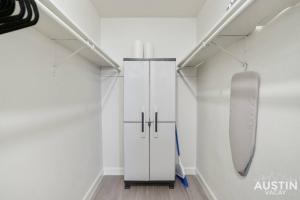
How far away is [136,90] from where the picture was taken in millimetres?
2559

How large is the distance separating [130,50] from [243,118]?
7.07 ft

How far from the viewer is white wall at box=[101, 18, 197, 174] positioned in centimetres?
304

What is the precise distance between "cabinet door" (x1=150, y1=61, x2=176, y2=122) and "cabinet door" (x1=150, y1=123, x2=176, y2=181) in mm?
205

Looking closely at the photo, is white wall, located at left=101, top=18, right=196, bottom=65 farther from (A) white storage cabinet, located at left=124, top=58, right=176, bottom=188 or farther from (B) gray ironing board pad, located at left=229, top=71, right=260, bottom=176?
(B) gray ironing board pad, located at left=229, top=71, right=260, bottom=176

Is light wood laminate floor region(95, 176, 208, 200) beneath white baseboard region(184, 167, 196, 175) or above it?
beneath

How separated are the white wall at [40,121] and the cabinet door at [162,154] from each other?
929 millimetres

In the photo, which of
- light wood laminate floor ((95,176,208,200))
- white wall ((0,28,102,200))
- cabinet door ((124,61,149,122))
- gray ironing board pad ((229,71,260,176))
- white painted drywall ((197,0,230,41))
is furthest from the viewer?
cabinet door ((124,61,149,122))

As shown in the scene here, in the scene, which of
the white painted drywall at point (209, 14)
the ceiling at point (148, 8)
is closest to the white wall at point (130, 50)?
the ceiling at point (148, 8)

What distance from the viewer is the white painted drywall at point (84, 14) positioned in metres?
1.81

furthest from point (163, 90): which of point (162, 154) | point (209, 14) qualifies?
point (209, 14)

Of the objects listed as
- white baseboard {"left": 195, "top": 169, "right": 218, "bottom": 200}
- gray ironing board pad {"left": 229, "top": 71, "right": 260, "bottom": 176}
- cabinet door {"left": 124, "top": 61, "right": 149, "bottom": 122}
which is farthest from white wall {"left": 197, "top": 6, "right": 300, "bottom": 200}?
cabinet door {"left": 124, "top": 61, "right": 149, "bottom": 122}

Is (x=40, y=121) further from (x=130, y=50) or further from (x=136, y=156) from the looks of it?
(x=130, y=50)

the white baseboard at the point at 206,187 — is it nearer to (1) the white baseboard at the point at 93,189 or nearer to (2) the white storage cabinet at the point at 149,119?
(2) the white storage cabinet at the point at 149,119

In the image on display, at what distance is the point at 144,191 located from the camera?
255 centimetres
